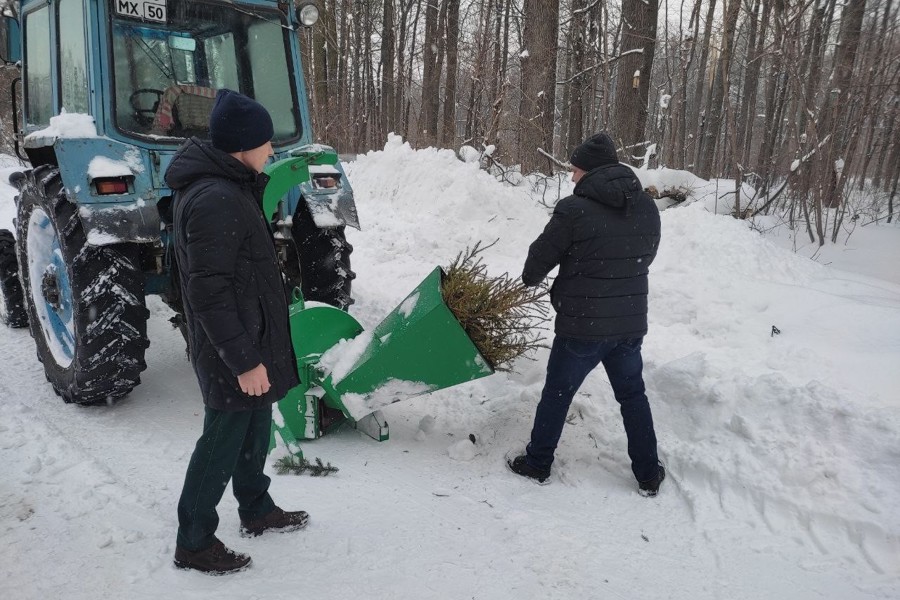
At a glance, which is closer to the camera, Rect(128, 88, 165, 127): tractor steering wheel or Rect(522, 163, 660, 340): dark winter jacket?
Rect(522, 163, 660, 340): dark winter jacket

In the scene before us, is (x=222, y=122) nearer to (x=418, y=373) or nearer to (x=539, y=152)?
(x=418, y=373)

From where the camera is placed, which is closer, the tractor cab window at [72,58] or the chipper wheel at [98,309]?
the chipper wheel at [98,309]

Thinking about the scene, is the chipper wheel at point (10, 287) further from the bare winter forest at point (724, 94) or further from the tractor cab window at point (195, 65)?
the tractor cab window at point (195, 65)

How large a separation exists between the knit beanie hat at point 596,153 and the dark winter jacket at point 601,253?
0.13 ft

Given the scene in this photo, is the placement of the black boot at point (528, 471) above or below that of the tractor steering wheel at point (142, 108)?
below

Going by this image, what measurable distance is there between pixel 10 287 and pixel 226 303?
404 cm

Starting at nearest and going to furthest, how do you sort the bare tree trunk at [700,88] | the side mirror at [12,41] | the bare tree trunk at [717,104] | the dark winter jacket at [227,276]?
the dark winter jacket at [227,276], the side mirror at [12,41], the bare tree trunk at [717,104], the bare tree trunk at [700,88]

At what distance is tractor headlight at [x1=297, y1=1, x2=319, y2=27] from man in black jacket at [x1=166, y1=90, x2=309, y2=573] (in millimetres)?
2194

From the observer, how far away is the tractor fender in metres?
3.02

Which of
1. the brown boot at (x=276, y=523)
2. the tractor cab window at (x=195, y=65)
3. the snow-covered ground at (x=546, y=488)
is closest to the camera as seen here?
the snow-covered ground at (x=546, y=488)

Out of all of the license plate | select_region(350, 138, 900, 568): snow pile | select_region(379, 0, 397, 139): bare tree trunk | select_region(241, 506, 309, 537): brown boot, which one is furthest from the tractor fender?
select_region(379, 0, 397, 139): bare tree trunk

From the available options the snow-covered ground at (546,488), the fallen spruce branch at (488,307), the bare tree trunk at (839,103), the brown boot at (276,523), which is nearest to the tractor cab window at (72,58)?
the snow-covered ground at (546,488)

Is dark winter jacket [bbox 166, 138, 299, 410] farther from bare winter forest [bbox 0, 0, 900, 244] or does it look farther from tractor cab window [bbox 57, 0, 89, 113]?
bare winter forest [bbox 0, 0, 900, 244]

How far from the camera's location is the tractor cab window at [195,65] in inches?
133
